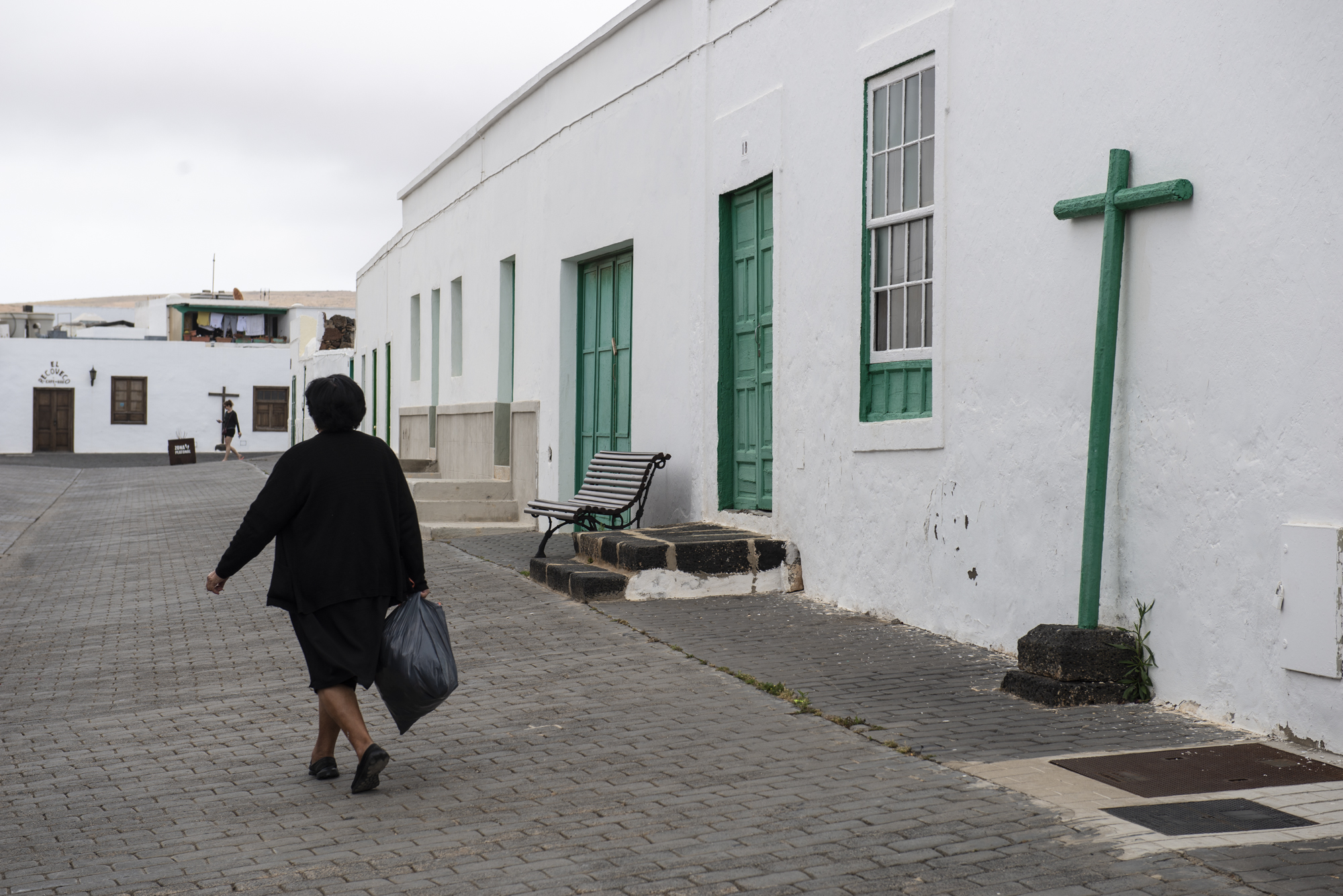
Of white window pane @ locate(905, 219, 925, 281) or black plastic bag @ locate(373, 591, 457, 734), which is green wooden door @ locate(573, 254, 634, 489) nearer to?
white window pane @ locate(905, 219, 925, 281)

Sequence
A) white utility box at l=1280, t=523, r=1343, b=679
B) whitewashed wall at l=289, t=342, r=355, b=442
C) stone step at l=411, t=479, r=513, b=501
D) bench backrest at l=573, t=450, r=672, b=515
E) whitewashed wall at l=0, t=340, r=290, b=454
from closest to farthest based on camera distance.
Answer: white utility box at l=1280, t=523, r=1343, b=679
bench backrest at l=573, t=450, r=672, b=515
stone step at l=411, t=479, r=513, b=501
whitewashed wall at l=289, t=342, r=355, b=442
whitewashed wall at l=0, t=340, r=290, b=454

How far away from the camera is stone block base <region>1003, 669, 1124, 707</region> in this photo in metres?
5.96

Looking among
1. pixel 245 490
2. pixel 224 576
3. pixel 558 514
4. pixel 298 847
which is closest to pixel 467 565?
pixel 558 514

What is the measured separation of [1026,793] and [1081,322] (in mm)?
2679

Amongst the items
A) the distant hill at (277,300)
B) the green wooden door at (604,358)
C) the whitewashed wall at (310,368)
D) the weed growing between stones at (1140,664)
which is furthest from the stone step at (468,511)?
the distant hill at (277,300)

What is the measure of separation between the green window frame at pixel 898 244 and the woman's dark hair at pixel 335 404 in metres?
3.82

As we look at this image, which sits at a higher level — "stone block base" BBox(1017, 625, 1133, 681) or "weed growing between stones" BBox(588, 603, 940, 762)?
"stone block base" BBox(1017, 625, 1133, 681)

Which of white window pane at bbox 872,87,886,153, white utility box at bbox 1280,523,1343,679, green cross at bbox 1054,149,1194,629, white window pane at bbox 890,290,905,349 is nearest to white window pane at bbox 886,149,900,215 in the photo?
white window pane at bbox 872,87,886,153

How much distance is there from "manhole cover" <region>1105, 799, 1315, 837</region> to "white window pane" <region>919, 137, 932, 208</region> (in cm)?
433

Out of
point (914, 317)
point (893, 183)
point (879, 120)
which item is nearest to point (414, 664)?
point (914, 317)

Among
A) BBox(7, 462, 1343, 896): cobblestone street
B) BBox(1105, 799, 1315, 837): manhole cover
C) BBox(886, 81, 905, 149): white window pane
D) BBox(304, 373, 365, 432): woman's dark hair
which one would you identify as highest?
BBox(886, 81, 905, 149): white window pane

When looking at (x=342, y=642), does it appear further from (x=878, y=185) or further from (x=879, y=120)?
(x=879, y=120)

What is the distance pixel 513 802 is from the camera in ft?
15.9

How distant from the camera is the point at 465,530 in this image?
1384cm
